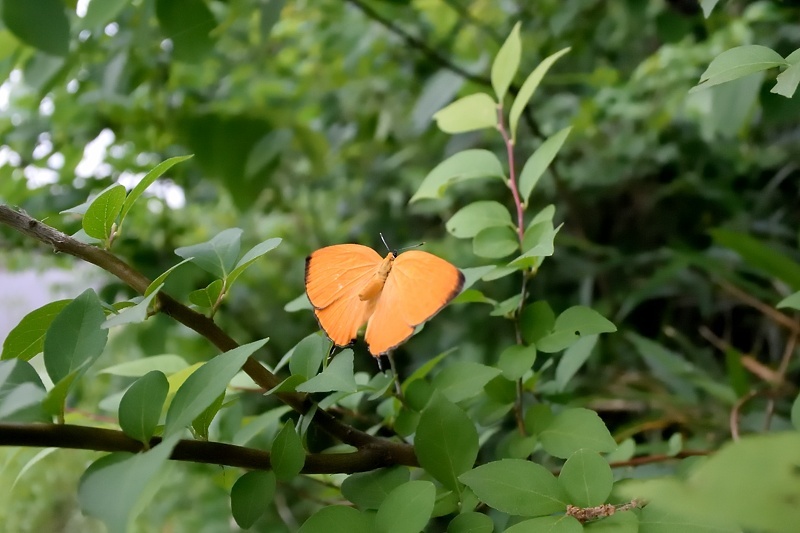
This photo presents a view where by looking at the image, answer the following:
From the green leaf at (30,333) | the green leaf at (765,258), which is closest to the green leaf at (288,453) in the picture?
the green leaf at (30,333)

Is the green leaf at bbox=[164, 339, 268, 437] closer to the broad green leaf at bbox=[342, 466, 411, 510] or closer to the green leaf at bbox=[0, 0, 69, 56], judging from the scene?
the broad green leaf at bbox=[342, 466, 411, 510]

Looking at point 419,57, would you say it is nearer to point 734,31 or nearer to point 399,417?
point 734,31

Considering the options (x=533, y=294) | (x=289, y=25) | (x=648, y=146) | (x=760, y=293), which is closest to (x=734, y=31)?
(x=648, y=146)

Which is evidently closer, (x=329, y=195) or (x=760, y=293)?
(x=760, y=293)

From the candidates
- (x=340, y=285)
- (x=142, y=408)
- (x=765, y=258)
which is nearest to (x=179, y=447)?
(x=142, y=408)

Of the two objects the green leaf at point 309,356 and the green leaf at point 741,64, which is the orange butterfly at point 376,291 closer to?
→ the green leaf at point 309,356
